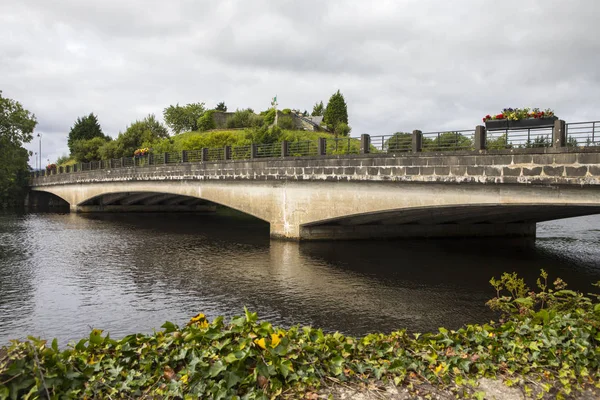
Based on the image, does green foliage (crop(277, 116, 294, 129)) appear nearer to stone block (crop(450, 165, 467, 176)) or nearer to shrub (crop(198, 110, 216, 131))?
shrub (crop(198, 110, 216, 131))

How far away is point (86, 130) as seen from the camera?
9631 centimetres

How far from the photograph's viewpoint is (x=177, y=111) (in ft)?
307

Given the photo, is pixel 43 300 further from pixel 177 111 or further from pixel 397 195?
pixel 177 111

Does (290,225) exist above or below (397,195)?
below

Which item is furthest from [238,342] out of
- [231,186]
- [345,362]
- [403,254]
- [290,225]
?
[231,186]

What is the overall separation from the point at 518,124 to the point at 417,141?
144 inches

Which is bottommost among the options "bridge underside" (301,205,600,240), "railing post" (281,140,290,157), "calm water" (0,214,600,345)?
"calm water" (0,214,600,345)

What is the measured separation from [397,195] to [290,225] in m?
6.40

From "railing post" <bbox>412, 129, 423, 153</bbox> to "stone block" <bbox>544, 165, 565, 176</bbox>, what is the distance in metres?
4.99

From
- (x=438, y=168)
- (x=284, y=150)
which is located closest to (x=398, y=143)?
(x=438, y=168)

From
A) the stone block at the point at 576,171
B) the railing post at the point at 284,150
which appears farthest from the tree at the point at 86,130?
the stone block at the point at 576,171

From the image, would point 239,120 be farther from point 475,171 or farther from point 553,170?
point 553,170

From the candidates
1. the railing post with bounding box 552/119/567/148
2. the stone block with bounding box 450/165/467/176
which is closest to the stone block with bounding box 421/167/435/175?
the stone block with bounding box 450/165/467/176

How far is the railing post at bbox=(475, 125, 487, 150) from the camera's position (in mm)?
16203
